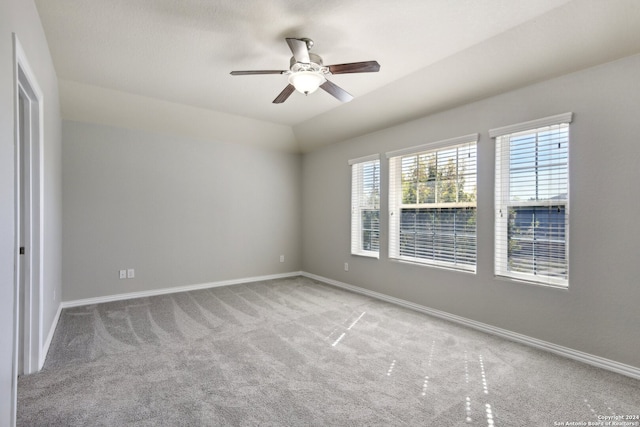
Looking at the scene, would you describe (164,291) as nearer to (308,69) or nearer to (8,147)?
(8,147)

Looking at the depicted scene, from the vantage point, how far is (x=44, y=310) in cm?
271

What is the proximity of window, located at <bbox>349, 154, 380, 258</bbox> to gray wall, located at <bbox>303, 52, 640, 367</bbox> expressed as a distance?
3.28 ft

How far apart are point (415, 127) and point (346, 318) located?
255cm

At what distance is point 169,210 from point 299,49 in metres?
3.46

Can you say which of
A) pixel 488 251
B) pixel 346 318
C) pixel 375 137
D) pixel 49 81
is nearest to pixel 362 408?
pixel 346 318

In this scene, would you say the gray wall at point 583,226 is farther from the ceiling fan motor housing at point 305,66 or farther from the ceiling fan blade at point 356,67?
the ceiling fan motor housing at point 305,66

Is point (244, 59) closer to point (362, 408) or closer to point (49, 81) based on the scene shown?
point (49, 81)

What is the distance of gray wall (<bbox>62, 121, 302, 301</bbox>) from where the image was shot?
13.7 ft

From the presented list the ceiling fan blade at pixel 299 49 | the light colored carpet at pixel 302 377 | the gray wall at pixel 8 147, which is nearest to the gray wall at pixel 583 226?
the light colored carpet at pixel 302 377

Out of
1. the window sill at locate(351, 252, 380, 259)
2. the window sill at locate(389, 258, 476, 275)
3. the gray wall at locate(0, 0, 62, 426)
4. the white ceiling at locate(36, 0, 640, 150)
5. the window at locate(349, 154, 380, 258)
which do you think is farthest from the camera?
the window at locate(349, 154, 380, 258)

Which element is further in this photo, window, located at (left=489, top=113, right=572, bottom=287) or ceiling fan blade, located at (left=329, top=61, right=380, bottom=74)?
window, located at (left=489, top=113, right=572, bottom=287)

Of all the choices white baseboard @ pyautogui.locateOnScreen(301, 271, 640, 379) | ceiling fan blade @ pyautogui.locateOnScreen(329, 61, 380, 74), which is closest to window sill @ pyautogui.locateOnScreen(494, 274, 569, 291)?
white baseboard @ pyautogui.locateOnScreen(301, 271, 640, 379)

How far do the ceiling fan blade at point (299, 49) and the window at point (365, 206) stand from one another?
230cm

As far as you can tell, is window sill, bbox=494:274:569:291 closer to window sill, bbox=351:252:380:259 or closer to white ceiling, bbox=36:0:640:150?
window sill, bbox=351:252:380:259
